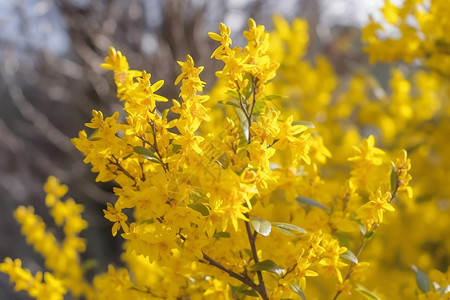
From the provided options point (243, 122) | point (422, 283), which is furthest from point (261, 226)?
point (422, 283)

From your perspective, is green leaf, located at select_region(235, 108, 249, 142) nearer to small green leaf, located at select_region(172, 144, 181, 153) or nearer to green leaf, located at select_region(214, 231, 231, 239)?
small green leaf, located at select_region(172, 144, 181, 153)

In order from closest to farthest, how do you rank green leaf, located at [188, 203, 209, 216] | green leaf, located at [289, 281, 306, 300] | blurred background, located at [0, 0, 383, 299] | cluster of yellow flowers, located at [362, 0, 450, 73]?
green leaf, located at [188, 203, 209, 216] → green leaf, located at [289, 281, 306, 300] → cluster of yellow flowers, located at [362, 0, 450, 73] → blurred background, located at [0, 0, 383, 299]

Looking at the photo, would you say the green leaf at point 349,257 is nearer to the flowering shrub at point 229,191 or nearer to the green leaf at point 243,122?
the flowering shrub at point 229,191

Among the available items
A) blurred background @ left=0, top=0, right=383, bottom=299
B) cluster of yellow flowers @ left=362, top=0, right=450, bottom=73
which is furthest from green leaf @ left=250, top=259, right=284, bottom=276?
blurred background @ left=0, top=0, right=383, bottom=299

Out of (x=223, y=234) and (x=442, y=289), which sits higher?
(x=223, y=234)

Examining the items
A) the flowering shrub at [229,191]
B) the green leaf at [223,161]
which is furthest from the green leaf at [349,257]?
the green leaf at [223,161]

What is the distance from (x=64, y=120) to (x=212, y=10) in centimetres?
288

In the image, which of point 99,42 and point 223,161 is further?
point 99,42

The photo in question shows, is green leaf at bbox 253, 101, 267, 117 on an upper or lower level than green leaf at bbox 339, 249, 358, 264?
upper

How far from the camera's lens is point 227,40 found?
915 millimetres

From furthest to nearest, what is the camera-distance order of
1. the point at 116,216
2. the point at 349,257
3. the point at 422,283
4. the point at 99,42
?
the point at 99,42, the point at 422,283, the point at 349,257, the point at 116,216

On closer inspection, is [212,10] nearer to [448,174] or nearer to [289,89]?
[289,89]

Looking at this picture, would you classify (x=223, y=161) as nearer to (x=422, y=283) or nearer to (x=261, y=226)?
(x=261, y=226)

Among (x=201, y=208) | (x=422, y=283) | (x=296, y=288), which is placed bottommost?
(x=422, y=283)
